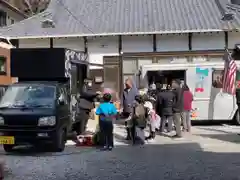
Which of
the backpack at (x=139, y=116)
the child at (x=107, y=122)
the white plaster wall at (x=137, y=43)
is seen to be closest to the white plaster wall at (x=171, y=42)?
the white plaster wall at (x=137, y=43)

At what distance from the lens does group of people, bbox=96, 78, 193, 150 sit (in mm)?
11328

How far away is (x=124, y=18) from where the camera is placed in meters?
22.6

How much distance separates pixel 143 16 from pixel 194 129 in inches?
364

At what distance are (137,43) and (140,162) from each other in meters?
12.7

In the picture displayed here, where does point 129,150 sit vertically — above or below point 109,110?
below

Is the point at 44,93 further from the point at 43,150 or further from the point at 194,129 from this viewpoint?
the point at 194,129

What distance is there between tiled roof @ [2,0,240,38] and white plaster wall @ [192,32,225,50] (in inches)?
21.1

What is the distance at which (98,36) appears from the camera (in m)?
21.4

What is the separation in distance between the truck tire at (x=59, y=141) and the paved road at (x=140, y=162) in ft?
0.62

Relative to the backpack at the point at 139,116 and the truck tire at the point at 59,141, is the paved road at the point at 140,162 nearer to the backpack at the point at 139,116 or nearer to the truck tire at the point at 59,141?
the truck tire at the point at 59,141

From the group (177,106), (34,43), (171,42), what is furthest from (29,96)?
(171,42)

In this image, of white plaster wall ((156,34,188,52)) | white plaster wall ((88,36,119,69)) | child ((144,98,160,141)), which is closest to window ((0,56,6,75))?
white plaster wall ((88,36,119,69))

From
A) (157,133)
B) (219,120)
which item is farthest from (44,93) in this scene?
(219,120)

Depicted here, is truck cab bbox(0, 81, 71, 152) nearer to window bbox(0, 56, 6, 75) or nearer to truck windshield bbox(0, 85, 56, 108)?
truck windshield bbox(0, 85, 56, 108)
